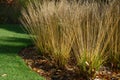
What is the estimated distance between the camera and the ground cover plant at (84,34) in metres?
6.45

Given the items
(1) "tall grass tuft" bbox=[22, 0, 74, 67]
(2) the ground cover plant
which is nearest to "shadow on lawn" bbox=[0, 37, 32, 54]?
(1) "tall grass tuft" bbox=[22, 0, 74, 67]

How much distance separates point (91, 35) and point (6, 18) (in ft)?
42.9

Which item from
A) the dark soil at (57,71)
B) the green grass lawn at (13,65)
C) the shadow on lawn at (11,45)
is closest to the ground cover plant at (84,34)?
the dark soil at (57,71)

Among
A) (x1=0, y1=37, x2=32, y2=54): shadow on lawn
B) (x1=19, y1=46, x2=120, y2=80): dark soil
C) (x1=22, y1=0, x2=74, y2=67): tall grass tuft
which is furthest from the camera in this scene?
(x1=0, y1=37, x2=32, y2=54): shadow on lawn

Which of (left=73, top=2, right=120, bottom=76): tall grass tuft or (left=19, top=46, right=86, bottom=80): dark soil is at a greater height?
(left=73, top=2, right=120, bottom=76): tall grass tuft

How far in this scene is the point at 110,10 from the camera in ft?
22.1

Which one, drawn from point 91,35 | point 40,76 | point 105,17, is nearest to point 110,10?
point 105,17

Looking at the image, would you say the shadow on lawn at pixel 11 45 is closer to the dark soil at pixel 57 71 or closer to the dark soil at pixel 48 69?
the dark soil at pixel 48 69

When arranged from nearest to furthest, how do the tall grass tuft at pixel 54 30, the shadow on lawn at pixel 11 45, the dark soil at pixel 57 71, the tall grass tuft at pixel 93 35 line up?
the tall grass tuft at pixel 93 35 < the dark soil at pixel 57 71 < the tall grass tuft at pixel 54 30 < the shadow on lawn at pixel 11 45

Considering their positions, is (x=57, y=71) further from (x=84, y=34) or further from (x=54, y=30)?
(x=84, y=34)

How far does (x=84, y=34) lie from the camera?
6.51 m

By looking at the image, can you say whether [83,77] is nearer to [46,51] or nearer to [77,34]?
[77,34]

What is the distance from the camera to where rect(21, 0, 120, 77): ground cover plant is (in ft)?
21.2

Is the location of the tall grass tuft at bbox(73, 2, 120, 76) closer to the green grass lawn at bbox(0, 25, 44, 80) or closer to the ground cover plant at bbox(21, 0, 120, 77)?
the ground cover plant at bbox(21, 0, 120, 77)
